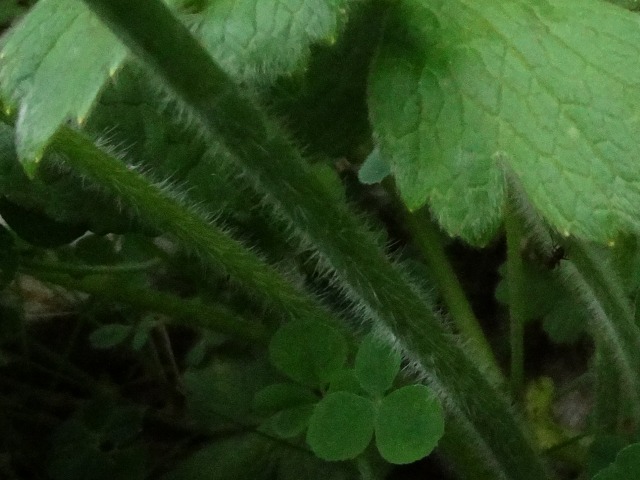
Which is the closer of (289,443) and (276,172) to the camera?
(276,172)

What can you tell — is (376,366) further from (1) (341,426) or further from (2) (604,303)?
(2) (604,303)

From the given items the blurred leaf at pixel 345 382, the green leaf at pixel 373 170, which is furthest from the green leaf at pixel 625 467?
the green leaf at pixel 373 170

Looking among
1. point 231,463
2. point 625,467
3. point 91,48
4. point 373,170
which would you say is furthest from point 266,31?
point 231,463

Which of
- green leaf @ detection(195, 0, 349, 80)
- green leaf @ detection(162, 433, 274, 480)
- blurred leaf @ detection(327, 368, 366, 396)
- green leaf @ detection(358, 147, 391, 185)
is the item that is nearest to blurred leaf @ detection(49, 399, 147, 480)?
green leaf @ detection(162, 433, 274, 480)

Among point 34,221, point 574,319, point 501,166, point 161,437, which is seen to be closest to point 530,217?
point 501,166

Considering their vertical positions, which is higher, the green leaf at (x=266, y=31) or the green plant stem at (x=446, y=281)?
the green leaf at (x=266, y=31)

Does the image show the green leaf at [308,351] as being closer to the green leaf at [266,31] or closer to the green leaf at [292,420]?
the green leaf at [292,420]

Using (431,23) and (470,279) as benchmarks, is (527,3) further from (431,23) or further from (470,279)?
(470,279)
